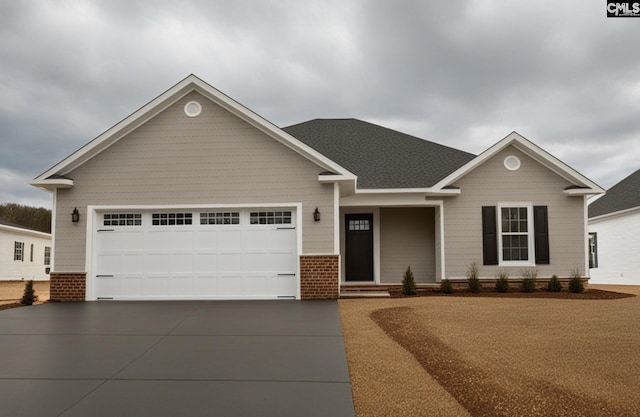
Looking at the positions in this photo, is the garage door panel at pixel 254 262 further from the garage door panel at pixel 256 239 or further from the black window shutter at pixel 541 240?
the black window shutter at pixel 541 240

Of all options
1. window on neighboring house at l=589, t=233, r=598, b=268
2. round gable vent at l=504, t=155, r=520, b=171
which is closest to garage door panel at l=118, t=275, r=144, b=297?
round gable vent at l=504, t=155, r=520, b=171

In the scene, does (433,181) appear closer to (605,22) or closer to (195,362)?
(605,22)

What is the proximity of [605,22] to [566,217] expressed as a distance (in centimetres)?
598

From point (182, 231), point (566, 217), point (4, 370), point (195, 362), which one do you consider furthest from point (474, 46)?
point (4, 370)

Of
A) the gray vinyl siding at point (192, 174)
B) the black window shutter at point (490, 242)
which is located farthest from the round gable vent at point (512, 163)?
the gray vinyl siding at point (192, 174)

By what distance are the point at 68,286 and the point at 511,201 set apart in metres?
12.8

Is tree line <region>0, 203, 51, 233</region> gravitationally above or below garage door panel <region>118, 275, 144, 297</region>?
above

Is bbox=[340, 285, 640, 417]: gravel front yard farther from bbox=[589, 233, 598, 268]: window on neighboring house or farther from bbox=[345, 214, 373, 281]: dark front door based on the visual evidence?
bbox=[589, 233, 598, 268]: window on neighboring house

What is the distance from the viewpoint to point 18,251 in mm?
30203

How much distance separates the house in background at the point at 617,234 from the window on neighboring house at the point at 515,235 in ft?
30.7

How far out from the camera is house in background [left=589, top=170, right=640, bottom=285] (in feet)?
72.4

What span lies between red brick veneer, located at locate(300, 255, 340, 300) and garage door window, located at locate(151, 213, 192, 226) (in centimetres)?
329

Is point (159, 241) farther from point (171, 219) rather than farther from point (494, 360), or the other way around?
point (494, 360)

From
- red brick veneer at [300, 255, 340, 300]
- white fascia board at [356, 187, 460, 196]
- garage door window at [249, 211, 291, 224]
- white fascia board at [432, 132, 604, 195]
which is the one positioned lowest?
red brick veneer at [300, 255, 340, 300]
